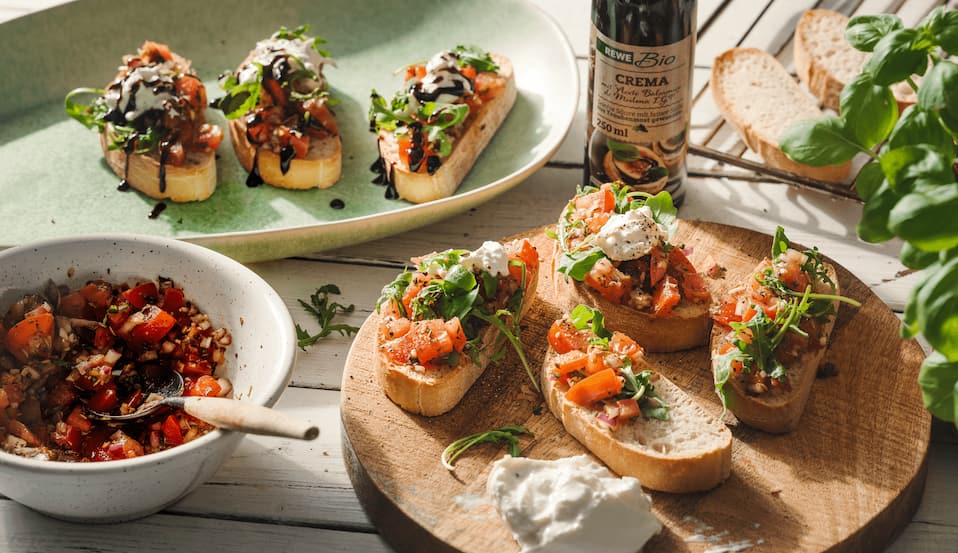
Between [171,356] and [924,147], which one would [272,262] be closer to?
[171,356]

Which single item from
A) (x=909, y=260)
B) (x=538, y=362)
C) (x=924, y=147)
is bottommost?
(x=538, y=362)

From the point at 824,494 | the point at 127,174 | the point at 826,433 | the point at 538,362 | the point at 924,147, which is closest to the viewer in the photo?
the point at 924,147

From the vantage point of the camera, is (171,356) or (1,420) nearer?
(1,420)

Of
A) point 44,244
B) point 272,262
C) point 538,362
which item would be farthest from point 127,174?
point 538,362

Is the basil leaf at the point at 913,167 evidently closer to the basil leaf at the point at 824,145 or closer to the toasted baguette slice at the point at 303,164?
the basil leaf at the point at 824,145

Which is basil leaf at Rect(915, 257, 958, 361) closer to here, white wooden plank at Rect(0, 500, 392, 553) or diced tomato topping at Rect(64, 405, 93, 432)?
white wooden plank at Rect(0, 500, 392, 553)

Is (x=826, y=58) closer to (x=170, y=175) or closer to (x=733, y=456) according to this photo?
(x=733, y=456)
